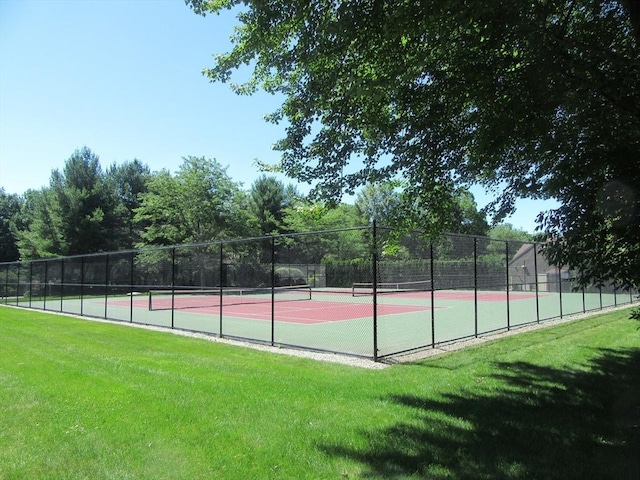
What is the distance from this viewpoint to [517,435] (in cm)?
491

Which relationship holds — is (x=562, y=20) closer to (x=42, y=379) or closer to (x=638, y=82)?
(x=638, y=82)

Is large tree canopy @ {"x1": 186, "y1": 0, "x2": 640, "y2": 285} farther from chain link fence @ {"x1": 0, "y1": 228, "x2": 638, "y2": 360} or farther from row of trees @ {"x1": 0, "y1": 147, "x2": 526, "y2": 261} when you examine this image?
row of trees @ {"x1": 0, "y1": 147, "x2": 526, "y2": 261}

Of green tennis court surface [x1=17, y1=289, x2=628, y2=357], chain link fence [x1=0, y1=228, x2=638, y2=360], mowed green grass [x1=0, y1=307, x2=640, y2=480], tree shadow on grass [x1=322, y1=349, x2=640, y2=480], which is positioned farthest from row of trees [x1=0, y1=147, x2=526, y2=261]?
tree shadow on grass [x1=322, y1=349, x2=640, y2=480]

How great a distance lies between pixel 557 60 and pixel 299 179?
378 cm

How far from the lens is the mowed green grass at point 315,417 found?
4160mm

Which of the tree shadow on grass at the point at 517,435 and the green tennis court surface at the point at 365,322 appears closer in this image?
the tree shadow on grass at the point at 517,435

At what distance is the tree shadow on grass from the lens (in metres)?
4.05

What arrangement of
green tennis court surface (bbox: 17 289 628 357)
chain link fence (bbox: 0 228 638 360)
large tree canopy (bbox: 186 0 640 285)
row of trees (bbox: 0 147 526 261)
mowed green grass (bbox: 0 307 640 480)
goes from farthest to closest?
row of trees (bbox: 0 147 526 261), green tennis court surface (bbox: 17 289 628 357), chain link fence (bbox: 0 228 638 360), large tree canopy (bbox: 186 0 640 285), mowed green grass (bbox: 0 307 640 480)

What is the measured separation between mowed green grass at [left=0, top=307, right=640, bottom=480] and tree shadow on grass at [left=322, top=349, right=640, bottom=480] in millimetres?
21

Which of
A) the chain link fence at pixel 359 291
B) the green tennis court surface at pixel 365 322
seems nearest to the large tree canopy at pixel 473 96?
the chain link fence at pixel 359 291

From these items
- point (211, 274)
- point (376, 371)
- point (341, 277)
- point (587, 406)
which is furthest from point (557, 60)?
point (211, 274)

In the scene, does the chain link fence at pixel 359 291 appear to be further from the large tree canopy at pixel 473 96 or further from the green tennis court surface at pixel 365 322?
the large tree canopy at pixel 473 96

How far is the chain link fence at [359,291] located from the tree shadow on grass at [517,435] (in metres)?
1.89

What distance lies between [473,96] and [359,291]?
15044 millimetres
